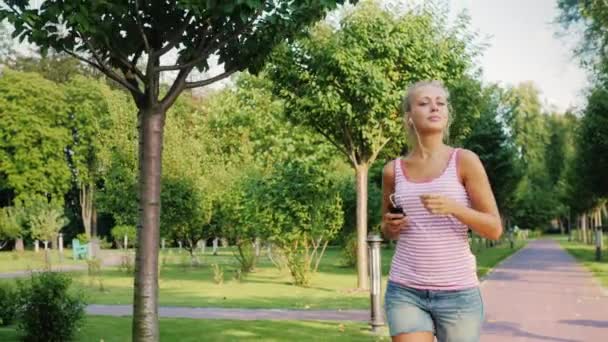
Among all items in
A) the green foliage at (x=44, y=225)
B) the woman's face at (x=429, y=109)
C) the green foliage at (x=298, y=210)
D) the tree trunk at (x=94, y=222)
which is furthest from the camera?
the tree trunk at (x=94, y=222)

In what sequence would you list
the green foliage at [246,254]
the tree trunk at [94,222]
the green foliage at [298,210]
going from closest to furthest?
the green foliage at [298,210] → the green foliage at [246,254] → the tree trunk at [94,222]

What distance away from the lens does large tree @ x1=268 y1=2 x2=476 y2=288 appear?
55.5 ft

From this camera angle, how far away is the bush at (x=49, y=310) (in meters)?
9.68

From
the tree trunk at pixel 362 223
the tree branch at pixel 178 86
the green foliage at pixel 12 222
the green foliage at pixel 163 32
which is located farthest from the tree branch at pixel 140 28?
the green foliage at pixel 12 222

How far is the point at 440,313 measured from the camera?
10.6 feet

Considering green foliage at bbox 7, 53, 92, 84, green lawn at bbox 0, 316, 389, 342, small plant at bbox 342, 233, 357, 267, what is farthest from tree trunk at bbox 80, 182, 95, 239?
green lawn at bbox 0, 316, 389, 342

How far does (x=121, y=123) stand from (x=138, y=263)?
99.0ft

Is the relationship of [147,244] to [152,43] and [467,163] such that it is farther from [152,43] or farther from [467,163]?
[467,163]

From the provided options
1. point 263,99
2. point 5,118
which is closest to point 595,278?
point 263,99

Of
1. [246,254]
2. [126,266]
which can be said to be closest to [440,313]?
[246,254]

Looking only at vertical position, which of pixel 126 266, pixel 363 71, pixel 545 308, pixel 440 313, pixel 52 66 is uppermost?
pixel 52 66

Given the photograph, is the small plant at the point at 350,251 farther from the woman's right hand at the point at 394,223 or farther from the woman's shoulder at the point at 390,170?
the woman's right hand at the point at 394,223

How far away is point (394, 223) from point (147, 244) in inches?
138

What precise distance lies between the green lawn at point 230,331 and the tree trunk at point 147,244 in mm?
3684
